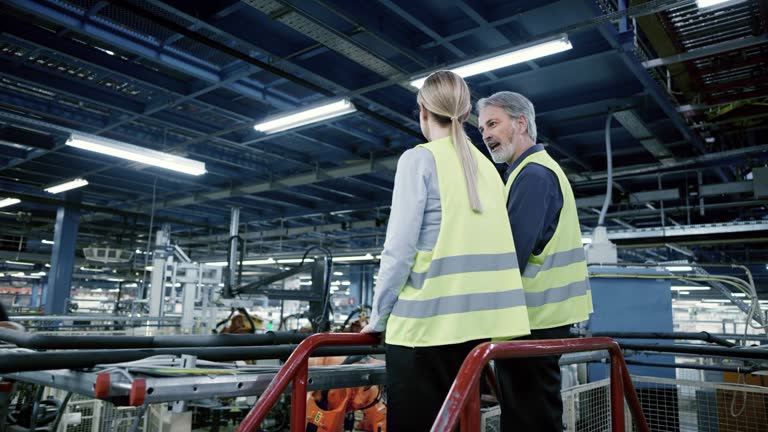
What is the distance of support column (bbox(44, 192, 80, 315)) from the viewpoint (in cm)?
1440

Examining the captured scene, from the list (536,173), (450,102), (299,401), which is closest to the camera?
(299,401)

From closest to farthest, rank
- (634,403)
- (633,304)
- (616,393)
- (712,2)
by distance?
(616,393) → (634,403) → (712,2) → (633,304)

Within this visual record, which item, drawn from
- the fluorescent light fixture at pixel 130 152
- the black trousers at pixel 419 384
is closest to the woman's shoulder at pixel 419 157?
the black trousers at pixel 419 384

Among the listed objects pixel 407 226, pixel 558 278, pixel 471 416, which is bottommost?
pixel 471 416

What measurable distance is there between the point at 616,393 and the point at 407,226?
1329mm

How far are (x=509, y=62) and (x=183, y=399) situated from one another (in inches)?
200

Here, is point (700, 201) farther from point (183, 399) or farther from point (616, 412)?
point (183, 399)

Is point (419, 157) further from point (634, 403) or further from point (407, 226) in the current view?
point (634, 403)

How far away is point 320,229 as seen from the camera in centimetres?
1656

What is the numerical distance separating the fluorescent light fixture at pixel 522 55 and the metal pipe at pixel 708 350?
10.2 ft

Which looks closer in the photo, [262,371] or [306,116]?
[262,371]

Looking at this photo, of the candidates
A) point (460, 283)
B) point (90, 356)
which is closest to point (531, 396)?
point (460, 283)

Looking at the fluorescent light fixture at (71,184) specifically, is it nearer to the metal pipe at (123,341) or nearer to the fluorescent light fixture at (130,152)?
the fluorescent light fixture at (130,152)

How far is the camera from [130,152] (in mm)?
8586
